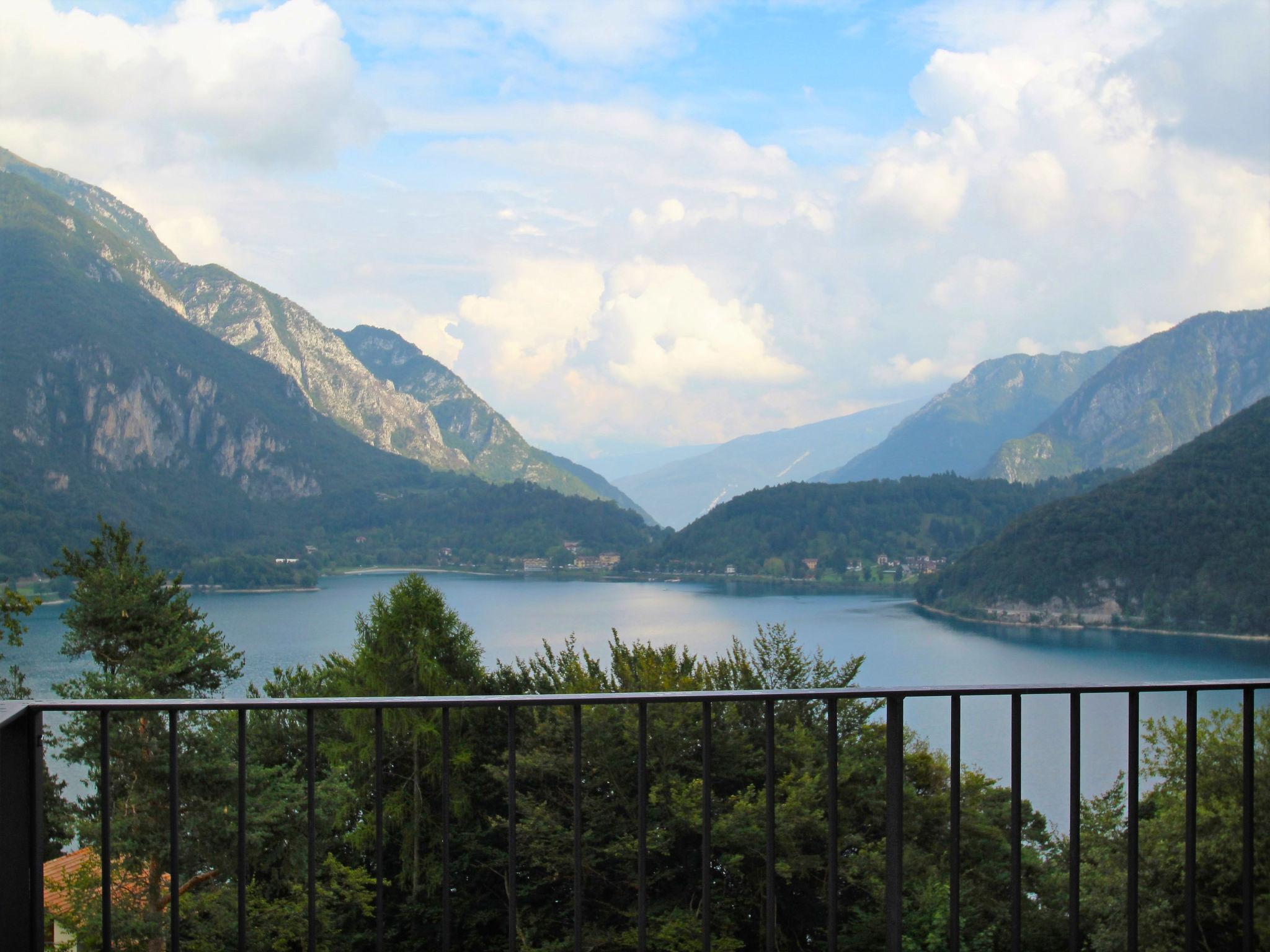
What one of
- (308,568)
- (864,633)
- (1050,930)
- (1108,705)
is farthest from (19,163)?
(1050,930)

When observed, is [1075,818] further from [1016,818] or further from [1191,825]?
[1191,825]

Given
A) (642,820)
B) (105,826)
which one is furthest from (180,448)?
(642,820)

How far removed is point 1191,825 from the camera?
81.9 inches

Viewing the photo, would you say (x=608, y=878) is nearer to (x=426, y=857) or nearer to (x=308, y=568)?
(x=426, y=857)

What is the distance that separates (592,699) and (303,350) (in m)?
164

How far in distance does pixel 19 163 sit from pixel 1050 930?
7328 inches

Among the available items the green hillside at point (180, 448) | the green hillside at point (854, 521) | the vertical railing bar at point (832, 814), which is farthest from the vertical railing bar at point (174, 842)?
the green hillside at point (854, 521)

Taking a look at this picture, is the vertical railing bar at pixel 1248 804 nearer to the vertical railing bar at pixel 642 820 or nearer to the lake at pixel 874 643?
the vertical railing bar at pixel 642 820

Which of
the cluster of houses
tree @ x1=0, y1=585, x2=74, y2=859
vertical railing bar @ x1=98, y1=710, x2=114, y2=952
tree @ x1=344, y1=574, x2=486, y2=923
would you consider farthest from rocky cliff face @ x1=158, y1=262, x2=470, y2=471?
vertical railing bar @ x1=98, y1=710, x2=114, y2=952

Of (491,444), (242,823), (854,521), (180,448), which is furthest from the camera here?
(491,444)

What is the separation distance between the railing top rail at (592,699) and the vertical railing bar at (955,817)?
0.06 metres

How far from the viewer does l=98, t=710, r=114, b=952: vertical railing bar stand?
6.10ft

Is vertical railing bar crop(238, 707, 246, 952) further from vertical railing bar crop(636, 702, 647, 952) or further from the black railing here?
vertical railing bar crop(636, 702, 647, 952)

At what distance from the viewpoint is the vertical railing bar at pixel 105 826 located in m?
1.86
